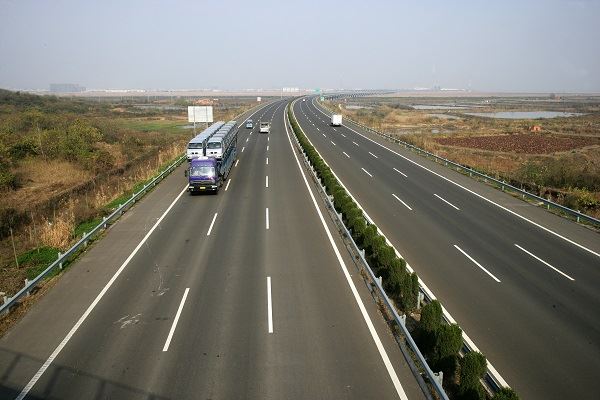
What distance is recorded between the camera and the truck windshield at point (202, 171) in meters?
29.2

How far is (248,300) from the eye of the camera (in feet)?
47.5

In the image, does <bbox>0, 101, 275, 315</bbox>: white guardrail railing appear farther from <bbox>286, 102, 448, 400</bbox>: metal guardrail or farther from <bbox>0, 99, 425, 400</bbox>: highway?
<bbox>286, 102, 448, 400</bbox>: metal guardrail

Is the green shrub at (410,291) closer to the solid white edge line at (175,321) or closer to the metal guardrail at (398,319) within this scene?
the metal guardrail at (398,319)

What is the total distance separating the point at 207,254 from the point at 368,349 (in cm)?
916

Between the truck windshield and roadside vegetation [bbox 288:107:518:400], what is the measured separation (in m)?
9.90

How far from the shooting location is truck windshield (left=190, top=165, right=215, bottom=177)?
2920 cm

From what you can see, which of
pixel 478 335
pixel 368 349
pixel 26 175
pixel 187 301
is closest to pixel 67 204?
pixel 26 175

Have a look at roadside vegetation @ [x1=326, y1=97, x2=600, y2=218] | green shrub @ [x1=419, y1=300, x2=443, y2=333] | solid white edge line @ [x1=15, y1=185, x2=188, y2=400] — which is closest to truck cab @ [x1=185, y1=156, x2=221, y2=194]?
solid white edge line @ [x1=15, y1=185, x2=188, y2=400]

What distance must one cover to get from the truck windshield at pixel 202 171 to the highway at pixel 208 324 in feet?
23.8

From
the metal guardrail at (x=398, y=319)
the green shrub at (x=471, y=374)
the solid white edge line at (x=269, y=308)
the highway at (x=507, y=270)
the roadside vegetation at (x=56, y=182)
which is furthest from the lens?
the roadside vegetation at (x=56, y=182)

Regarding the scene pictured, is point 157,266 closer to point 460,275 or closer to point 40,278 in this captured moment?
point 40,278

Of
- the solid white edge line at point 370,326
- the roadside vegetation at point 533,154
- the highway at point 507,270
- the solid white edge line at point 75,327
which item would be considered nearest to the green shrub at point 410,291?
the highway at point 507,270

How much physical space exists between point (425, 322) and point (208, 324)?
6.31 m

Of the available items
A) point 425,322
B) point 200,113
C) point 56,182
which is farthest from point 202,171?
point 200,113
